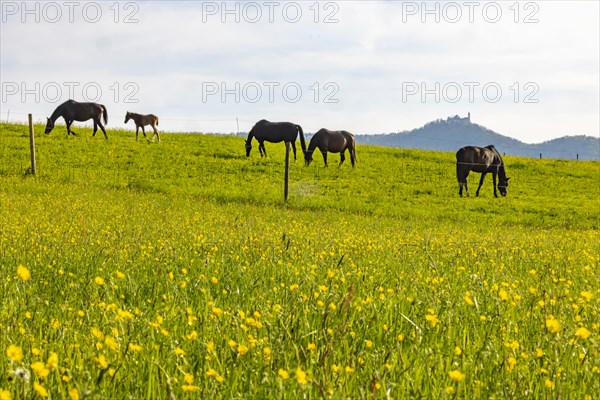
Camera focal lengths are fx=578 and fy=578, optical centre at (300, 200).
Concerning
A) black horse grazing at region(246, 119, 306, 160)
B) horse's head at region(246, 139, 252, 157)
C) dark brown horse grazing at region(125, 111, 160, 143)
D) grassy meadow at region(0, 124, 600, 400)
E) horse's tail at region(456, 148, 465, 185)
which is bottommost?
grassy meadow at region(0, 124, 600, 400)

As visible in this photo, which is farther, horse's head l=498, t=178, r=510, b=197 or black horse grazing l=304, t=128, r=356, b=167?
black horse grazing l=304, t=128, r=356, b=167

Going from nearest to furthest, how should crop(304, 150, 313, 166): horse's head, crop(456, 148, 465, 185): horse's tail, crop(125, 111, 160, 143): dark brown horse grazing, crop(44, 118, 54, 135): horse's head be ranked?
crop(456, 148, 465, 185): horse's tail → crop(304, 150, 313, 166): horse's head → crop(44, 118, 54, 135): horse's head → crop(125, 111, 160, 143): dark brown horse grazing

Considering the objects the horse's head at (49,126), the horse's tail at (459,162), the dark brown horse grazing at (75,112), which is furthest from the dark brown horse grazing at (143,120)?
the horse's tail at (459,162)

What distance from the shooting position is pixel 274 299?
5078 millimetres

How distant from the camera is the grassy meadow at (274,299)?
2.92 m

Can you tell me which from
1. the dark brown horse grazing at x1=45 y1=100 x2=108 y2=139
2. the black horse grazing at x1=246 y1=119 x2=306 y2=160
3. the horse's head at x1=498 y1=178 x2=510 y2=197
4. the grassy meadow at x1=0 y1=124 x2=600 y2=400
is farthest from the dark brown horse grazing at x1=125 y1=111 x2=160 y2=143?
the horse's head at x1=498 y1=178 x2=510 y2=197

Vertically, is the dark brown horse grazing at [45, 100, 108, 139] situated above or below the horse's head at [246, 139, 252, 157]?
above

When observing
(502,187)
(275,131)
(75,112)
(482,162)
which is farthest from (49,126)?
(502,187)

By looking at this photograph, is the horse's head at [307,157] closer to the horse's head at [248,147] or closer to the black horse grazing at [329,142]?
the black horse grazing at [329,142]

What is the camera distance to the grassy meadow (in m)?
2.92

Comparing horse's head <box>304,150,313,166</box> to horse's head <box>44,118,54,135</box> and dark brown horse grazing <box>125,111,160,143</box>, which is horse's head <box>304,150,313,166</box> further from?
horse's head <box>44,118,54,135</box>

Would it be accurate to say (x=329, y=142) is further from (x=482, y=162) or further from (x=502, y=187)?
(x=502, y=187)

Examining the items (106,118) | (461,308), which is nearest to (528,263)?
(461,308)

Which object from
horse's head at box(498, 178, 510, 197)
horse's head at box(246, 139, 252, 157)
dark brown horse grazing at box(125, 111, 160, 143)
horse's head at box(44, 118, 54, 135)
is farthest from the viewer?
dark brown horse grazing at box(125, 111, 160, 143)
